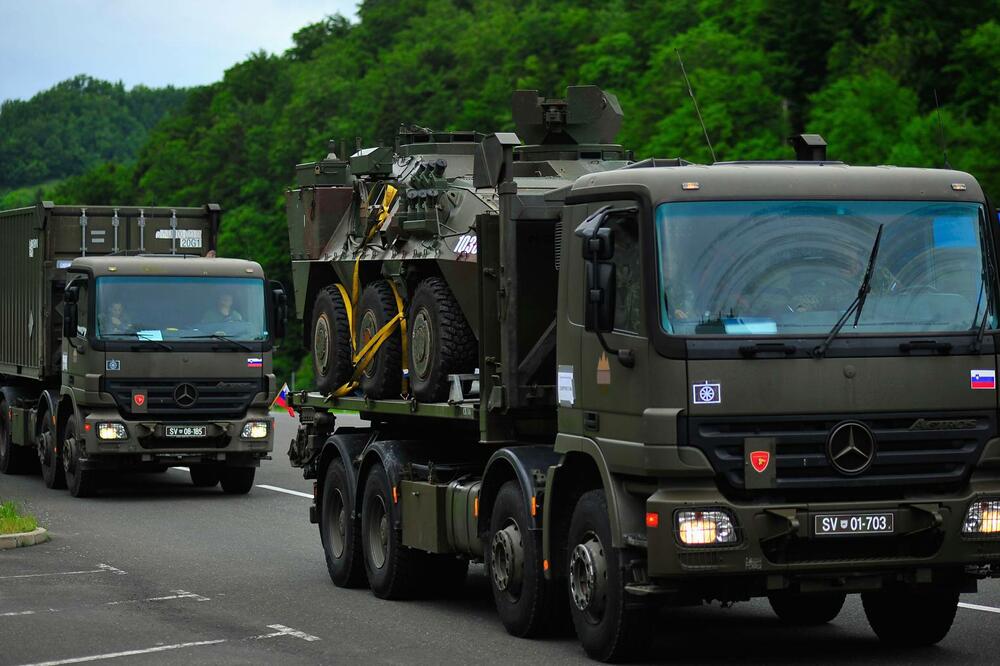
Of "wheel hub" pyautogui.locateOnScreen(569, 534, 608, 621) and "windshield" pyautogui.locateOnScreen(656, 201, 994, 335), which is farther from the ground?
"windshield" pyautogui.locateOnScreen(656, 201, 994, 335)

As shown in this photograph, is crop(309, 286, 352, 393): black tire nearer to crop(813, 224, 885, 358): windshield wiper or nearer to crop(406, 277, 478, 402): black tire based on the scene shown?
crop(406, 277, 478, 402): black tire

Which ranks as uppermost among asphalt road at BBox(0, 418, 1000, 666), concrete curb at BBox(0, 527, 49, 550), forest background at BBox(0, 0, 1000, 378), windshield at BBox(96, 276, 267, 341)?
forest background at BBox(0, 0, 1000, 378)

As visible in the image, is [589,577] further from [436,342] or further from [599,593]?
[436,342]

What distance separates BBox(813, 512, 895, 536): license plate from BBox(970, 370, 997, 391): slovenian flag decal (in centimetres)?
86

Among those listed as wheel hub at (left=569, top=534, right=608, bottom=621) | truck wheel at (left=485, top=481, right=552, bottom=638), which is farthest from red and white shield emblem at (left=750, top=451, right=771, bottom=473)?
truck wheel at (left=485, top=481, right=552, bottom=638)

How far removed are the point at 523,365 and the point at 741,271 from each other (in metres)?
2.17

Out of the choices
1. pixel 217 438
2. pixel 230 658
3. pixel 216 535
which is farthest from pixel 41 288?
pixel 230 658

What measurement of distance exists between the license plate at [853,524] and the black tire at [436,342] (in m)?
3.67

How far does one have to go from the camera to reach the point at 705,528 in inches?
383

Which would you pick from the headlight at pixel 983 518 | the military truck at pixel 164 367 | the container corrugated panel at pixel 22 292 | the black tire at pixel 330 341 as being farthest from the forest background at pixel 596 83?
the headlight at pixel 983 518

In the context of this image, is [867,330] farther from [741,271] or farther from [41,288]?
[41,288]

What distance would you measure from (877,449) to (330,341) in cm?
624

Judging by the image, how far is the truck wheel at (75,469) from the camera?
22859 millimetres

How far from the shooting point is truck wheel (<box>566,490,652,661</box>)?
33.6ft
